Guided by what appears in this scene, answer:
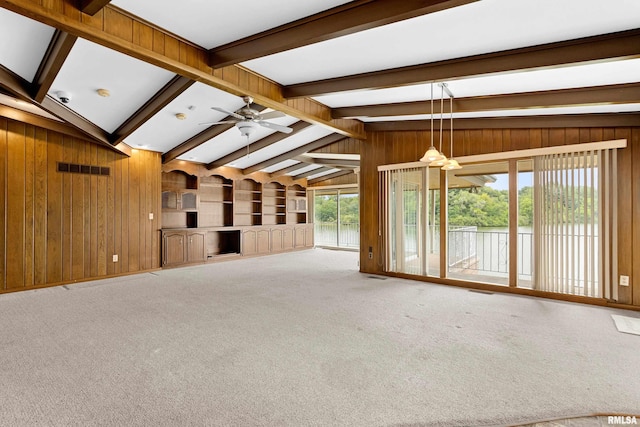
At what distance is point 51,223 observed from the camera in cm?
532

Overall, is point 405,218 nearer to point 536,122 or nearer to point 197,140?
point 536,122

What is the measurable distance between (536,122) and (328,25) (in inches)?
144

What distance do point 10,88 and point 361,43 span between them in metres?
3.96

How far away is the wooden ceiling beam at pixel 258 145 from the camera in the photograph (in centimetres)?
626

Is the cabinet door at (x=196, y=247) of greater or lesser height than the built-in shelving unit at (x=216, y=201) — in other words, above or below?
below

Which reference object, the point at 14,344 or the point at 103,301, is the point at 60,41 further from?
the point at 103,301

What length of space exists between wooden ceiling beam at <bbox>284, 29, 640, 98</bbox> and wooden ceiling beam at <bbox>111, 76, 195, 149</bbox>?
1613 millimetres

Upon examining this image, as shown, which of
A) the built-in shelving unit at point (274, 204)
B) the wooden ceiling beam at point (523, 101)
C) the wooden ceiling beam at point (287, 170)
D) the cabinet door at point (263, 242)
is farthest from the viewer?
the built-in shelving unit at point (274, 204)

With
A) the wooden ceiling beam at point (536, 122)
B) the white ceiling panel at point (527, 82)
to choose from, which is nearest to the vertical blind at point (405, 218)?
the wooden ceiling beam at point (536, 122)

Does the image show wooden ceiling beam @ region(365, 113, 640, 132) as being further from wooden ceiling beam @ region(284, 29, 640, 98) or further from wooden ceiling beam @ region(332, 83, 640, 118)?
wooden ceiling beam @ region(284, 29, 640, 98)

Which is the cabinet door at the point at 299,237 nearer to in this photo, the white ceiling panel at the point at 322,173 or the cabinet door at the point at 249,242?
the cabinet door at the point at 249,242

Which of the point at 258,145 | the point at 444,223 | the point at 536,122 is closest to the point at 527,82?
the point at 536,122

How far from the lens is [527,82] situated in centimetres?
364

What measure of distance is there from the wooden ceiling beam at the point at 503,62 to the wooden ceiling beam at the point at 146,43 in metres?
0.72
